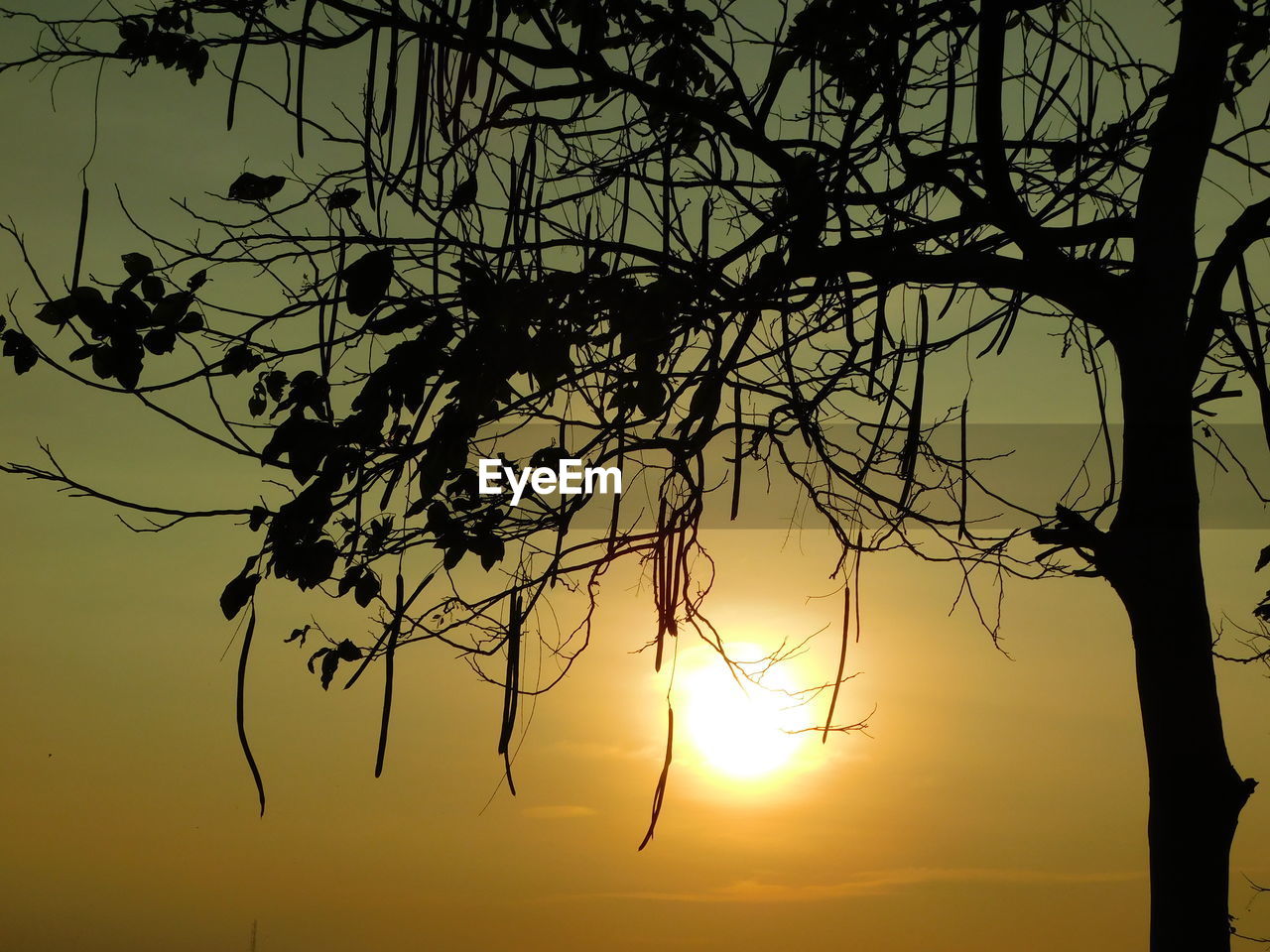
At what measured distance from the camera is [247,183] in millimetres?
2873

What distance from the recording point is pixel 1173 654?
2.60 meters

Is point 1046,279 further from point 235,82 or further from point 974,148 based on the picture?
point 235,82

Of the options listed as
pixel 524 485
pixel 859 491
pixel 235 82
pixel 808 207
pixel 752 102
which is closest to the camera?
pixel 235 82

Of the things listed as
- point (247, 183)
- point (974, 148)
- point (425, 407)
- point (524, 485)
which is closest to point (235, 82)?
point (425, 407)

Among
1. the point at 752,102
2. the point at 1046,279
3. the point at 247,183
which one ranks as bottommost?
the point at 1046,279

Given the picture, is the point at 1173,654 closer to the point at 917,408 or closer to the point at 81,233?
the point at 917,408

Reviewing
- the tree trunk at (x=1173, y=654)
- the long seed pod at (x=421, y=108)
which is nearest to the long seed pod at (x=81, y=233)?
the long seed pod at (x=421, y=108)

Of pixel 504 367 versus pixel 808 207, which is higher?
pixel 808 207

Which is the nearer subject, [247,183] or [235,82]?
[235,82]

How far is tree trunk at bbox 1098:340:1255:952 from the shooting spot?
2.50 metres

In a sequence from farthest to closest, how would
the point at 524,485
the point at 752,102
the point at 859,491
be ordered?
the point at 859,491, the point at 752,102, the point at 524,485

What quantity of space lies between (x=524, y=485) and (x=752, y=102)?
116 centimetres

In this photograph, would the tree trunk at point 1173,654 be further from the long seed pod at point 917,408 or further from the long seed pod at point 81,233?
the long seed pod at point 81,233

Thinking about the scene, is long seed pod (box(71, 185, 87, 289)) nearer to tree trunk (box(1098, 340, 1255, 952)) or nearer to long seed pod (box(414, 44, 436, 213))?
long seed pod (box(414, 44, 436, 213))
